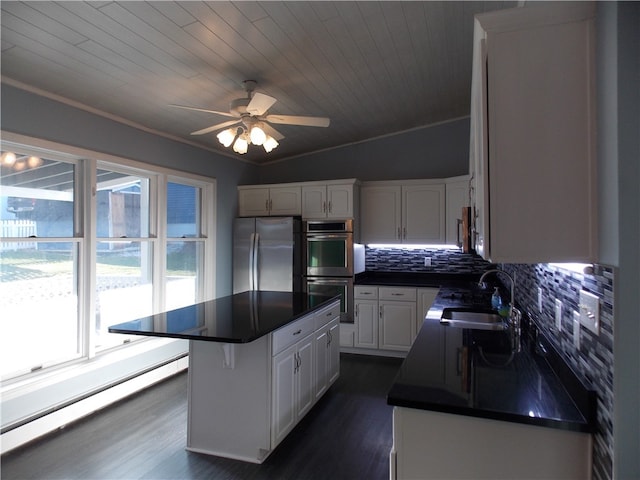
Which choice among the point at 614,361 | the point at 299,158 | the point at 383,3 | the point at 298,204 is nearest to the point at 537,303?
the point at 614,361

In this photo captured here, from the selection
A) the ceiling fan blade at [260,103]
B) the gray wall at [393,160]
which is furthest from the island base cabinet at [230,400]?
the gray wall at [393,160]

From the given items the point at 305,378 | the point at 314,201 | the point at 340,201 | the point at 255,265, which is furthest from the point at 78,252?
the point at 340,201

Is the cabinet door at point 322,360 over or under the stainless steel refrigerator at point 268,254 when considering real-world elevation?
under

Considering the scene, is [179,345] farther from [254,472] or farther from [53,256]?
[254,472]

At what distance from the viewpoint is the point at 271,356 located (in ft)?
7.92

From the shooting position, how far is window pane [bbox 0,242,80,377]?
2.71 m

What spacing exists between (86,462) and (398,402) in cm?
220

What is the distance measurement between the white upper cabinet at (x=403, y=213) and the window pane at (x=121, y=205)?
2.55m

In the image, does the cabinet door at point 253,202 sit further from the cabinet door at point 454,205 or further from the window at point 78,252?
the cabinet door at point 454,205

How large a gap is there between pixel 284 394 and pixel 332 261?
230 centimetres

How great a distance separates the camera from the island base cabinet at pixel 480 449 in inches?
48.0

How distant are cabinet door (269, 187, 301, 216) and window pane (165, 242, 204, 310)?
3.38ft

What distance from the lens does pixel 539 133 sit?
1164 millimetres

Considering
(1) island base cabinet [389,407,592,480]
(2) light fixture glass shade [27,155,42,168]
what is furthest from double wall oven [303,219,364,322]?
(1) island base cabinet [389,407,592,480]
